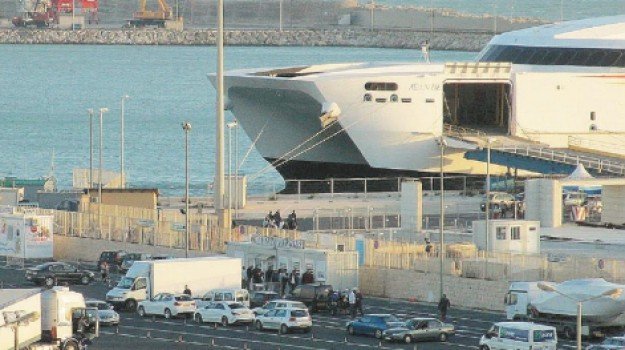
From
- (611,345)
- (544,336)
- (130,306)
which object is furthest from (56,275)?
(611,345)

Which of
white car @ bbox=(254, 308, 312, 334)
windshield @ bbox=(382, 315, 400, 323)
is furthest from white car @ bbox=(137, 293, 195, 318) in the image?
windshield @ bbox=(382, 315, 400, 323)

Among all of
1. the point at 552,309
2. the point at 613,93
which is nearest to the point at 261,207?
the point at 613,93

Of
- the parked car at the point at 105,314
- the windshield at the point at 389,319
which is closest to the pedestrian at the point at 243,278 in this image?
the parked car at the point at 105,314

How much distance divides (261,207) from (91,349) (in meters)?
30.1

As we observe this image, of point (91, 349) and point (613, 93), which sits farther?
point (613, 93)

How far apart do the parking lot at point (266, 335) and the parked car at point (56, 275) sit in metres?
5.20

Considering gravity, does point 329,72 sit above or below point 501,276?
above

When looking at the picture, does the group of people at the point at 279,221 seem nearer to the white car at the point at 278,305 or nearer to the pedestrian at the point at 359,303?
the pedestrian at the point at 359,303

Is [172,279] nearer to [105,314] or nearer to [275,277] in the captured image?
[275,277]

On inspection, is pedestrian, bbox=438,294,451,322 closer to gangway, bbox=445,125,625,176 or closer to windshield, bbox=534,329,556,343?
windshield, bbox=534,329,556,343

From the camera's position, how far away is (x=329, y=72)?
3307 inches

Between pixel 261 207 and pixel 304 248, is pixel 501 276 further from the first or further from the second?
pixel 261 207

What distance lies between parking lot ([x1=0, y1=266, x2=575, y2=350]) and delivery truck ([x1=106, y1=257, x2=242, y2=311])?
0.70 meters

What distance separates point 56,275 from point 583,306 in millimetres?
15467
